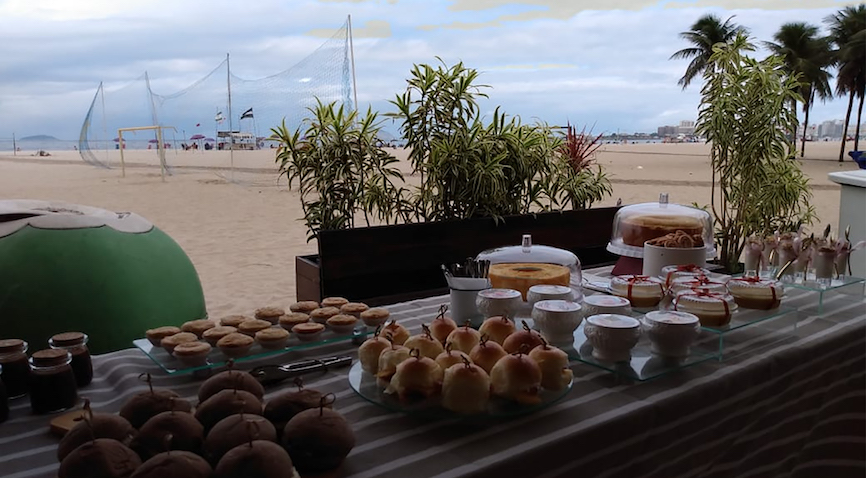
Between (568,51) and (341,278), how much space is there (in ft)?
9.70

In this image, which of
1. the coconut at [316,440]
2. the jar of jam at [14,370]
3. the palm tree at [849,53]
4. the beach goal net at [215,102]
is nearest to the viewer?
the coconut at [316,440]

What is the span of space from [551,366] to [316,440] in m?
0.36

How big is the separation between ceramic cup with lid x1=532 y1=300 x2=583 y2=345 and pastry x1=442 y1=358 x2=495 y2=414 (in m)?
0.28

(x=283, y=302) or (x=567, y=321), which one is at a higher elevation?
(x=567, y=321)

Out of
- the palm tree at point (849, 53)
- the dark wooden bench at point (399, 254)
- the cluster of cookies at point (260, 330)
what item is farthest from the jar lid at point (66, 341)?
the palm tree at point (849, 53)

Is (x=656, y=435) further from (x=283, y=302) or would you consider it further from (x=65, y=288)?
(x=283, y=302)

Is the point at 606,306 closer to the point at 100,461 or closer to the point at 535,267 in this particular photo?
the point at 535,267

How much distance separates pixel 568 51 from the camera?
433 cm

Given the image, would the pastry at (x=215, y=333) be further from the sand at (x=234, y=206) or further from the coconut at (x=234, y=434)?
the sand at (x=234, y=206)

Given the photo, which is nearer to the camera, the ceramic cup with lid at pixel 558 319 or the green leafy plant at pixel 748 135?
the ceramic cup with lid at pixel 558 319

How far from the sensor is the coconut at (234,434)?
1.97 ft

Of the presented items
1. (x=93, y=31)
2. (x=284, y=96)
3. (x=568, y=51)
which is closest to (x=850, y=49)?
(x=284, y=96)

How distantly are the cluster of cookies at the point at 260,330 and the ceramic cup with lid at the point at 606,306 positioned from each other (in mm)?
393

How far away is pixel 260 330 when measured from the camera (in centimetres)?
110
